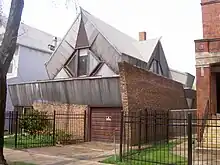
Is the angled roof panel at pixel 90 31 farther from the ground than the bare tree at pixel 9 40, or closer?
farther from the ground

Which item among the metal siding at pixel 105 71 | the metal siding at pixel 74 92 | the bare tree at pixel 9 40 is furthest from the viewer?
the metal siding at pixel 105 71

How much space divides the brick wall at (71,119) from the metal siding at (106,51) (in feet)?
11.1

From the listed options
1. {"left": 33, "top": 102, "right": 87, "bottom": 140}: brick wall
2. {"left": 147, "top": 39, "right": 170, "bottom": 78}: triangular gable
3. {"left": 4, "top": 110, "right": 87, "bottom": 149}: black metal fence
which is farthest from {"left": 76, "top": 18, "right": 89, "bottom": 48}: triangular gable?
{"left": 147, "top": 39, "right": 170, "bottom": 78}: triangular gable

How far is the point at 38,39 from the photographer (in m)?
31.2

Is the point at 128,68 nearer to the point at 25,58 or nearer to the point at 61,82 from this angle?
the point at 61,82

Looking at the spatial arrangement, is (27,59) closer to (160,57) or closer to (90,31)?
(90,31)

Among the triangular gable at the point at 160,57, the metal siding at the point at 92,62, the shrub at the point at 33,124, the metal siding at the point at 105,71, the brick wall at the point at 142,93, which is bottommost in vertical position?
the shrub at the point at 33,124

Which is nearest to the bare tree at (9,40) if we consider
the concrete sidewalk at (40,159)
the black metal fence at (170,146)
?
the concrete sidewalk at (40,159)

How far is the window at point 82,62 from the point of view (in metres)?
22.2

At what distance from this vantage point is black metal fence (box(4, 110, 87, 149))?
17.0 metres

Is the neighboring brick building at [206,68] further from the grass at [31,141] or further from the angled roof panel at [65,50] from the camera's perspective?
the angled roof panel at [65,50]

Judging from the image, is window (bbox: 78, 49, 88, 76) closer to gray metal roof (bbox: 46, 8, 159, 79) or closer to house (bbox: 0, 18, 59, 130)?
gray metal roof (bbox: 46, 8, 159, 79)

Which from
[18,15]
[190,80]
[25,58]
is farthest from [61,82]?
[190,80]

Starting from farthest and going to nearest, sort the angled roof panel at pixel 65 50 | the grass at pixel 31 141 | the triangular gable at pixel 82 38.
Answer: the angled roof panel at pixel 65 50 < the triangular gable at pixel 82 38 < the grass at pixel 31 141
